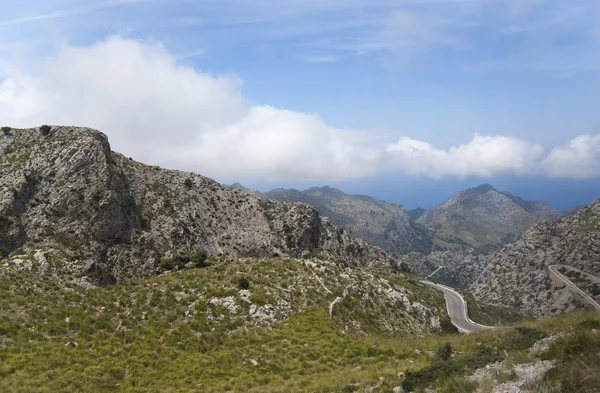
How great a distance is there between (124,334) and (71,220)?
50736 millimetres

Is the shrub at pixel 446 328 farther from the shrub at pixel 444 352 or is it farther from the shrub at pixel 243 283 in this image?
the shrub at pixel 444 352

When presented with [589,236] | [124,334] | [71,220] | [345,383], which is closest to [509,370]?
[345,383]

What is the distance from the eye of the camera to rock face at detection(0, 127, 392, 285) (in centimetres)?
6956

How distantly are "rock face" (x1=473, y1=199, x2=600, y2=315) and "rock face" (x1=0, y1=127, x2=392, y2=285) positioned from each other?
9667cm

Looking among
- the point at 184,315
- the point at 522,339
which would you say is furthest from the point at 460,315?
the point at 184,315

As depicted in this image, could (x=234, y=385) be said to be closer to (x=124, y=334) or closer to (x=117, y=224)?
(x=124, y=334)

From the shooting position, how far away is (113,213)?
82500mm

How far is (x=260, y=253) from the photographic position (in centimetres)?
11425

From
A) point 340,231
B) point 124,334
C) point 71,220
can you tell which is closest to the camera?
point 124,334

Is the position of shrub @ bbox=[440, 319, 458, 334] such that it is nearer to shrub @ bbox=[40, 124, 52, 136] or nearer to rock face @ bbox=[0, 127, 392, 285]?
rock face @ bbox=[0, 127, 392, 285]

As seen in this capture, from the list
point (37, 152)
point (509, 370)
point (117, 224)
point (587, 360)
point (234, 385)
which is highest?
point (37, 152)

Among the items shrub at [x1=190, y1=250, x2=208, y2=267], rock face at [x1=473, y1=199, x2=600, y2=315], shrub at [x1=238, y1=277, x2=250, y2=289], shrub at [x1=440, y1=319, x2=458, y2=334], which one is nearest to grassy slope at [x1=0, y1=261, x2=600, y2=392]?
shrub at [x1=238, y1=277, x2=250, y2=289]

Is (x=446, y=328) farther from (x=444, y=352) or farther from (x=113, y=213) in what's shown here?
(x=113, y=213)

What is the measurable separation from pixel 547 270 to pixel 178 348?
193 meters
